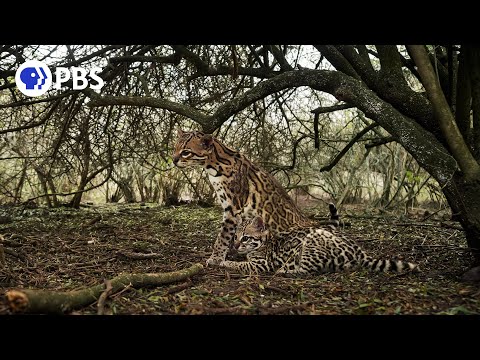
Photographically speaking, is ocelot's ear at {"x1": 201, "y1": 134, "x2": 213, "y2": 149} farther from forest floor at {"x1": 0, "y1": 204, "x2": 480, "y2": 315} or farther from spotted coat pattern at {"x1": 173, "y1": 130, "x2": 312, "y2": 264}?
forest floor at {"x1": 0, "y1": 204, "x2": 480, "y2": 315}

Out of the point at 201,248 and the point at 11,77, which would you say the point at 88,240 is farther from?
the point at 11,77

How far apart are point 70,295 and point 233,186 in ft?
7.27

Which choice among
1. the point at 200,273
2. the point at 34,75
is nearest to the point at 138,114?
the point at 34,75

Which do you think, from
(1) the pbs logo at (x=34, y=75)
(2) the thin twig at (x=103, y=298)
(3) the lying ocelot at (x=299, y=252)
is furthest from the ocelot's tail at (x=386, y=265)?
(1) the pbs logo at (x=34, y=75)

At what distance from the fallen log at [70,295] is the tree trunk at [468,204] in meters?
2.03

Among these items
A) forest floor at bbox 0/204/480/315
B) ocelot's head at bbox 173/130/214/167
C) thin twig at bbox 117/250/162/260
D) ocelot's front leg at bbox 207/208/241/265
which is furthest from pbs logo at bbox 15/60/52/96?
ocelot's front leg at bbox 207/208/241/265

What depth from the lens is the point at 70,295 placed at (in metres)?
2.95

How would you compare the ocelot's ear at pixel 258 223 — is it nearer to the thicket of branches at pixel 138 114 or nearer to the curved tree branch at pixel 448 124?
the thicket of branches at pixel 138 114

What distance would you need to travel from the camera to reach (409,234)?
577cm

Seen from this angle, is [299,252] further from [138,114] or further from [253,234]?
[138,114]

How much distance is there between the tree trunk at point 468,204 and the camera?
3631mm
